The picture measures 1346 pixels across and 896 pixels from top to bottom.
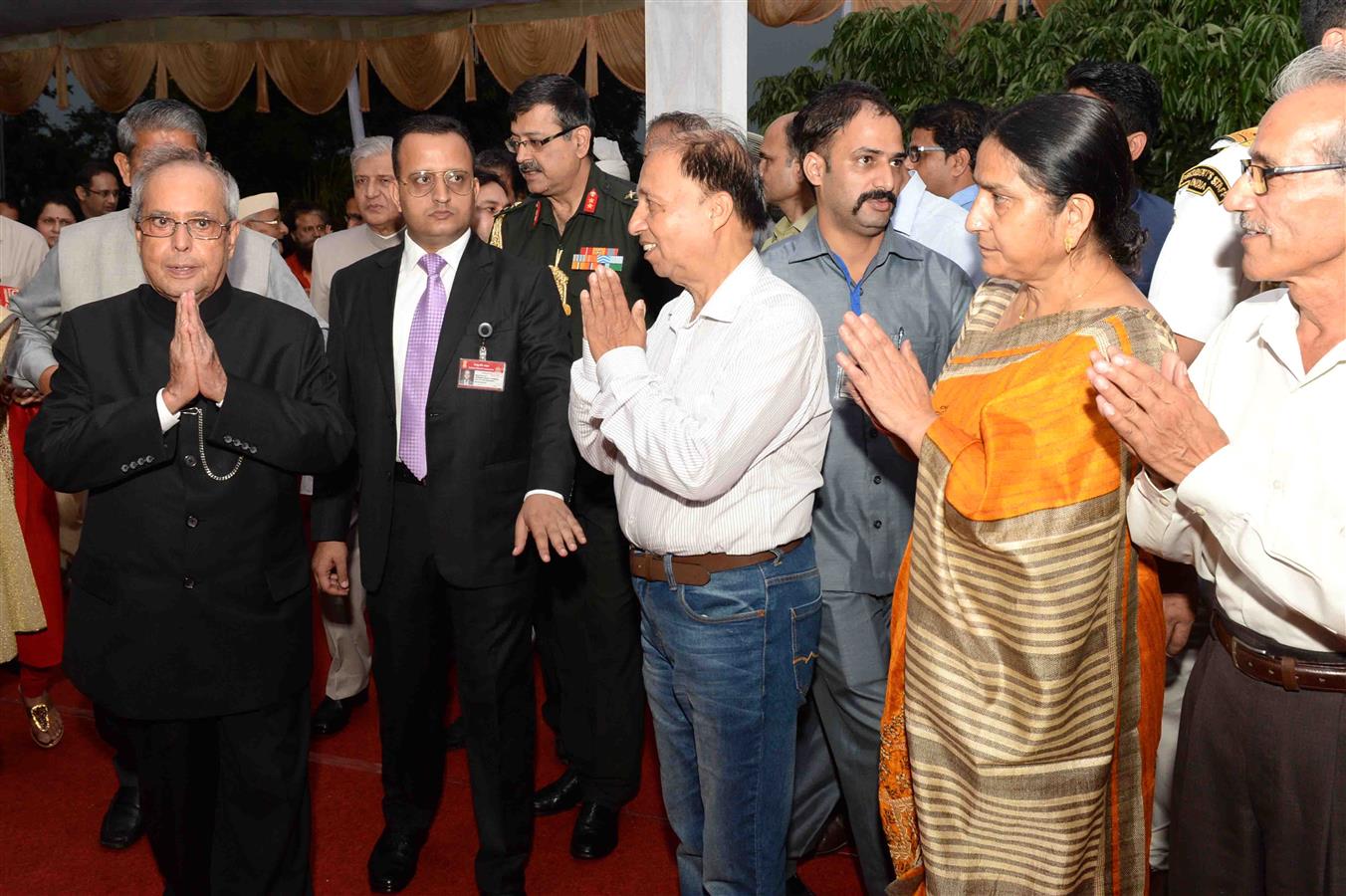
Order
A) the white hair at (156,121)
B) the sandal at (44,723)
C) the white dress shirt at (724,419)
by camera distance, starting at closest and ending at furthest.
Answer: the white dress shirt at (724,419) < the white hair at (156,121) < the sandal at (44,723)

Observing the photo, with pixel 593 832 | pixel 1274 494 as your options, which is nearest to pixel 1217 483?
pixel 1274 494

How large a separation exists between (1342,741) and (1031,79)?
5443mm

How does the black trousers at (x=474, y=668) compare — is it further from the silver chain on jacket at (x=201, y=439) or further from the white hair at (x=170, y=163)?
the white hair at (x=170, y=163)

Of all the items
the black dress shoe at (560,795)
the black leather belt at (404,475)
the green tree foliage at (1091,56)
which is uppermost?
the green tree foliage at (1091,56)

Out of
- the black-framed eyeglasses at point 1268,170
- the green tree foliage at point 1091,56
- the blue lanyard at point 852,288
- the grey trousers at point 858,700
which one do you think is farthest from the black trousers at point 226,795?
the green tree foliage at point 1091,56

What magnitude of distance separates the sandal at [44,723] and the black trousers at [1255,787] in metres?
3.40

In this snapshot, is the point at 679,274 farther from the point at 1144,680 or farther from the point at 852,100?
the point at 1144,680

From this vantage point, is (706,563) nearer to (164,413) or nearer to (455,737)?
(164,413)

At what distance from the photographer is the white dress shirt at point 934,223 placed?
3.65m

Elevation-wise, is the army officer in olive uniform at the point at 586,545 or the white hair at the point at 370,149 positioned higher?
the white hair at the point at 370,149

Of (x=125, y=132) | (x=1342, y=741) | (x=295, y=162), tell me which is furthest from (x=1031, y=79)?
(x=295, y=162)

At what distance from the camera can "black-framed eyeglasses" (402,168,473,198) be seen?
2861mm

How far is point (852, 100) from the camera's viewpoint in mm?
2732

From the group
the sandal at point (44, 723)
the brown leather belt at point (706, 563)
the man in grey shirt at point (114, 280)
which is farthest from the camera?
the sandal at point (44, 723)
